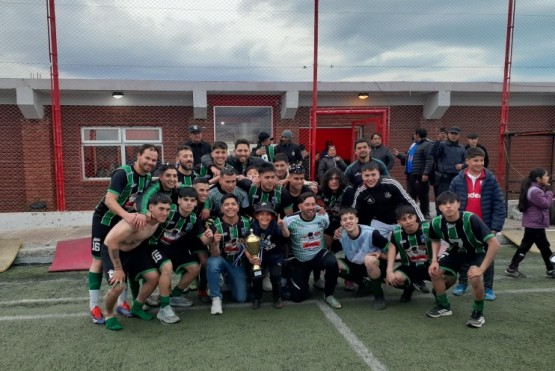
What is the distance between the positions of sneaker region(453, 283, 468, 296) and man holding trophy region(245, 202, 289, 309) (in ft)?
6.38

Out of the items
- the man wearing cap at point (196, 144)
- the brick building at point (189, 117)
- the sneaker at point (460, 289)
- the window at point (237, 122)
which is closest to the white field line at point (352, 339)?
the sneaker at point (460, 289)

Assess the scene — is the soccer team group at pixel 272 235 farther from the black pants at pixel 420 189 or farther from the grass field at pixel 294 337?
the black pants at pixel 420 189

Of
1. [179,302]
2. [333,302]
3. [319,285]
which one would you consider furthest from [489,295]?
[179,302]

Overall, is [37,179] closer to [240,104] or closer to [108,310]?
[240,104]

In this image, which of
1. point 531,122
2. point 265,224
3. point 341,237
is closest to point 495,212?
point 341,237

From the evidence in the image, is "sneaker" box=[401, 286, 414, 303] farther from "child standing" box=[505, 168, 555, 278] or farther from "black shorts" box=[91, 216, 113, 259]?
"black shorts" box=[91, 216, 113, 259]

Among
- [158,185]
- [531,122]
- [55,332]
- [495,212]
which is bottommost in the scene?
[55,332]

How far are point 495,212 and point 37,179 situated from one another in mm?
9832

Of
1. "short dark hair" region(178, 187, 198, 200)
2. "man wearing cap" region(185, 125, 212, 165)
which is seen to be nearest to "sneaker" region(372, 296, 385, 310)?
"short dark hair" region(178, 187, 198, 200)

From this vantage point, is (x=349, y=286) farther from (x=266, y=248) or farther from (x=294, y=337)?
(x=294, y=337)

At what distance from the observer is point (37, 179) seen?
9680 mm

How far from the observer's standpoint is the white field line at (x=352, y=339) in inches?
112

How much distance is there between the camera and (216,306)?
12.7ft

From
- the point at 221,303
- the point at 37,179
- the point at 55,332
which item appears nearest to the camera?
the point at 55,332
